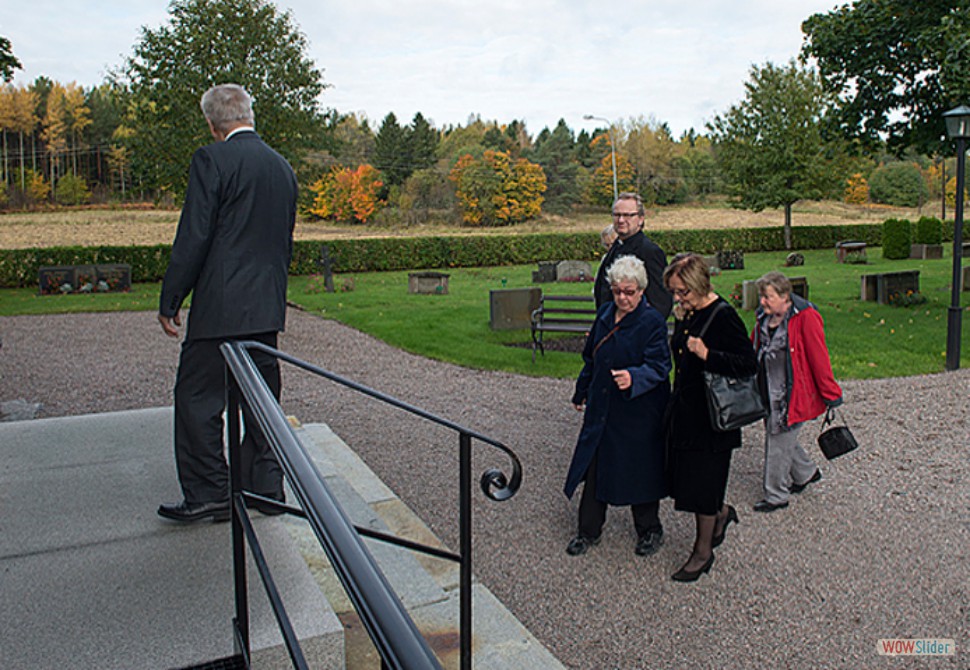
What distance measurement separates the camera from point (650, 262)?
520 centimetres

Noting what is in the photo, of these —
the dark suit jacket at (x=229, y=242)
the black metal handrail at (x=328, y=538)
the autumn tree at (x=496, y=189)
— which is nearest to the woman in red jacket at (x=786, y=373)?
the black metal handrail at (x=328, y=538)

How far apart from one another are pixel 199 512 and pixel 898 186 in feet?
273

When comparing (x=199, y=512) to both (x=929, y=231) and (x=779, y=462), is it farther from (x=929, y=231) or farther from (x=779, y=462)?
(x=929, y=231)

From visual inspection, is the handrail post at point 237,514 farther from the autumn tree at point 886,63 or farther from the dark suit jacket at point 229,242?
the autumn tree at point 886,63

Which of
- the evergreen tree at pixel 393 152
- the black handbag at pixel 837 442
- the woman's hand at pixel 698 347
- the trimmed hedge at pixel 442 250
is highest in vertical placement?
the evergreen tree at pixel 393 152

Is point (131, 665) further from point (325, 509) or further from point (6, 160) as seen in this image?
point (6, 160)

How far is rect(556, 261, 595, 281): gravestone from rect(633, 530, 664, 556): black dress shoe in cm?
2026

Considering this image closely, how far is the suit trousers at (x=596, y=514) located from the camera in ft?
14.5

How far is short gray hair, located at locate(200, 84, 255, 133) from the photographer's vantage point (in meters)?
3.60

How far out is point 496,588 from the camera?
4141mm

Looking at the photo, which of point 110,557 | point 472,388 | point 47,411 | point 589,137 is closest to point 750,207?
point 472,388

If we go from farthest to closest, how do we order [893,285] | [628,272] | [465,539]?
[893,285], [628,272], [465,539]

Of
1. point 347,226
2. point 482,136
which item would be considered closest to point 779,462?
point 347,226

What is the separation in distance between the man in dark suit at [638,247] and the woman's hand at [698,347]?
1.09m
